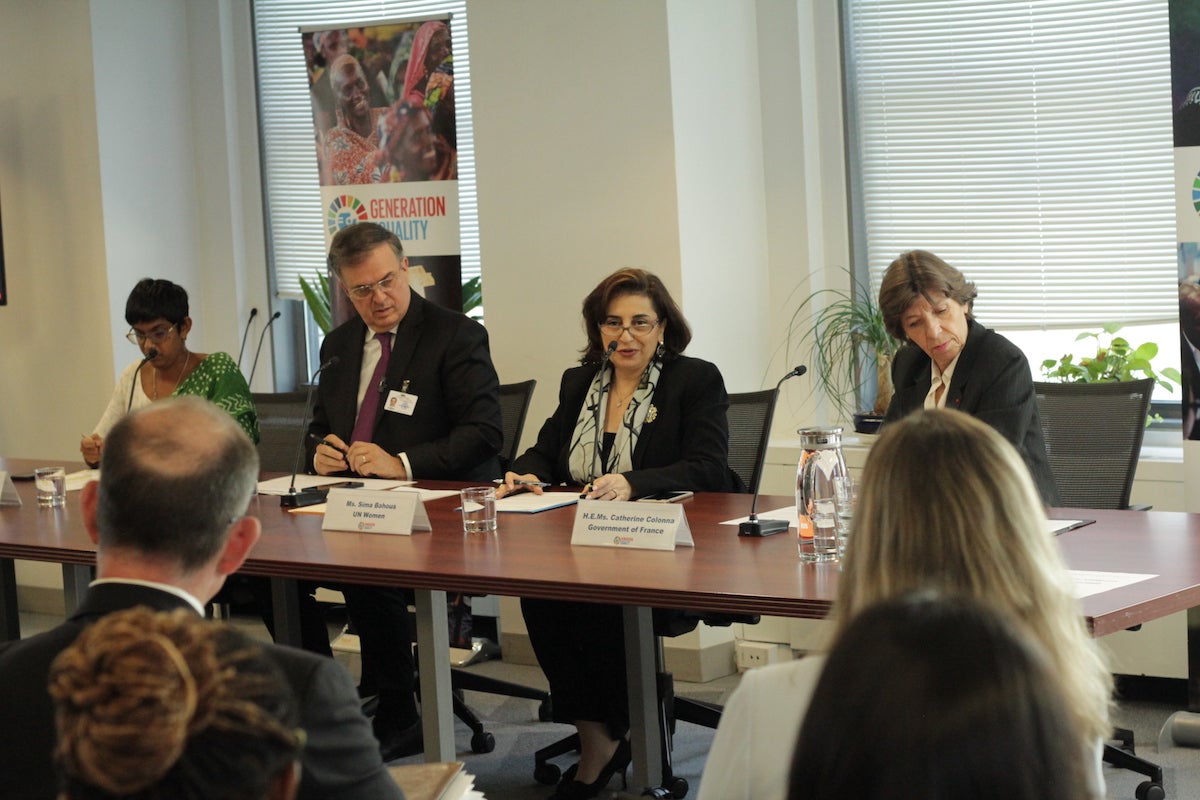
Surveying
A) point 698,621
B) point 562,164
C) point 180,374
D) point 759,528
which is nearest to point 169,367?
point 180,374

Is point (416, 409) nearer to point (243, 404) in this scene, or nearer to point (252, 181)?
point (243, 404)

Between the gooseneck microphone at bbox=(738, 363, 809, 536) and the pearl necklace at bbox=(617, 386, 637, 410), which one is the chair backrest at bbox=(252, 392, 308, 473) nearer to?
the pearl necklace at bbox=(617, 386, 637, 410)

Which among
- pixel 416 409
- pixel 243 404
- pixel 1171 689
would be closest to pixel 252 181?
pixel 243 404

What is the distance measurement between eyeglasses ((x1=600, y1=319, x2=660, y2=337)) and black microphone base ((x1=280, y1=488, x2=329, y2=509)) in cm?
86

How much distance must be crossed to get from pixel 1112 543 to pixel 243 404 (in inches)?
109

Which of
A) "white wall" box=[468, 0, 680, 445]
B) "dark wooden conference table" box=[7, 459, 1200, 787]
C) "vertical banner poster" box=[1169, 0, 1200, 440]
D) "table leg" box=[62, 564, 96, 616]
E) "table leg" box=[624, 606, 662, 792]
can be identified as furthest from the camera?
"white wall" box=[468, 0, 680, 445]

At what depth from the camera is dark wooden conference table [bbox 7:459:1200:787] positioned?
7.71 ft

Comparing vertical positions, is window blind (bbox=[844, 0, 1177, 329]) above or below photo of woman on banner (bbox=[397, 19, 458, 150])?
below

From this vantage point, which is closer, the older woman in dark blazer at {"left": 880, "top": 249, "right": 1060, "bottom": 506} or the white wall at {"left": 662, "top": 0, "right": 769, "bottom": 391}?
the older woman in dark blazer at {"left": 880, "top": 249, "right": 1060, "bottom": 506}

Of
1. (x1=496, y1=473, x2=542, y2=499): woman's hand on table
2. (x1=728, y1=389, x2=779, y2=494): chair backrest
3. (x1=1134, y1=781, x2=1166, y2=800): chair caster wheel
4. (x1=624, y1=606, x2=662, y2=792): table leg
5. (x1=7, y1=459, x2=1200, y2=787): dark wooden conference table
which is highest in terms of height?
(x1=728, y1=389, x2=779, y2=494): chair backrest

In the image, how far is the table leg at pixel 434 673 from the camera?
2893 millimetres

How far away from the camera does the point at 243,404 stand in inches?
176

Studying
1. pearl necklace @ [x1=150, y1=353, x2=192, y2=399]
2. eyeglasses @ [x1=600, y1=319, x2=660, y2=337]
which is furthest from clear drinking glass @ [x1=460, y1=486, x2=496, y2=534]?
pearl necklace @ [x1=150, y1=353, x2=192, y2=399]

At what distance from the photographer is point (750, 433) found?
3879 mm
